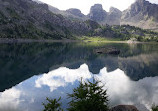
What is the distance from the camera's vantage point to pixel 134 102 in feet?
116

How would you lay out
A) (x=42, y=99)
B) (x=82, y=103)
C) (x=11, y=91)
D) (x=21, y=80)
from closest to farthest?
1. (x=82, y=103)
2. (x=42, y=99)
3. (x=11, y=91)
4. (x=21, y=80)

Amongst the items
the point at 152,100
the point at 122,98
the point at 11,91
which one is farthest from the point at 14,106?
the point at 152,100

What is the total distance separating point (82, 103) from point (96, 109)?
2.01 m

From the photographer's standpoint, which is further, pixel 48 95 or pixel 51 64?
pixel 51 64

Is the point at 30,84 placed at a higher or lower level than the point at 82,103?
lower

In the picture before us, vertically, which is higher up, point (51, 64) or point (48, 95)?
point (48, 95)

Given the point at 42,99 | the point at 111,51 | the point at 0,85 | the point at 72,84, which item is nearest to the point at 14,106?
the point at 42,99

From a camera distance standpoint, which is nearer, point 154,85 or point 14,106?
point 14,106

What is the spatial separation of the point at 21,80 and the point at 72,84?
56.1 feet

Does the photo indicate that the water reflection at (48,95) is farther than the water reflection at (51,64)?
No

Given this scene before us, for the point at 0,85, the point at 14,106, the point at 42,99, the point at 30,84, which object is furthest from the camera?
the point at 30,84

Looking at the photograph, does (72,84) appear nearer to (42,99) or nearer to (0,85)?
(42,99)

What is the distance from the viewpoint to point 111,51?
475 feet

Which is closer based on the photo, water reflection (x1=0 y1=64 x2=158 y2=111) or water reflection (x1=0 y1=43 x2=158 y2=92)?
water reflection (x1=0 y1=64 x2=158 y2=111)
